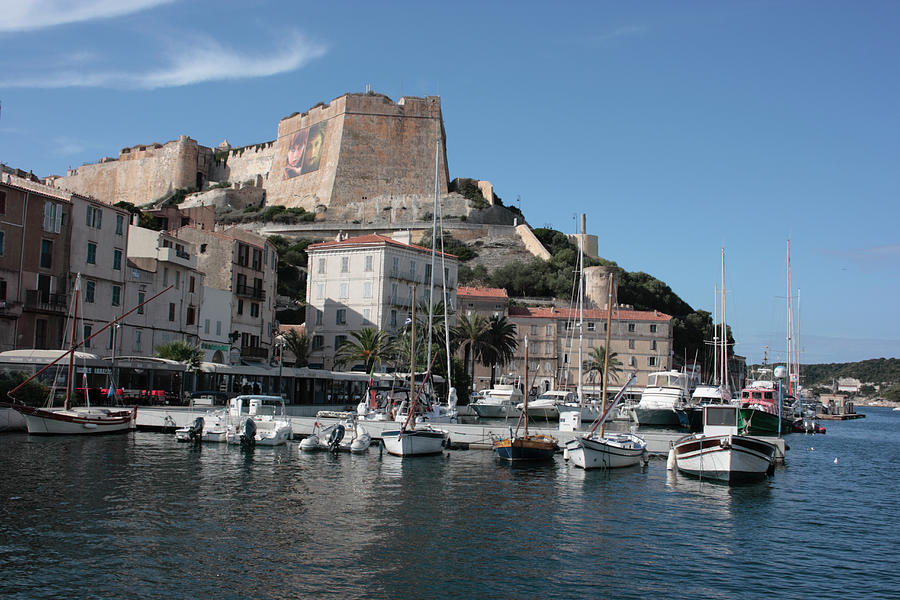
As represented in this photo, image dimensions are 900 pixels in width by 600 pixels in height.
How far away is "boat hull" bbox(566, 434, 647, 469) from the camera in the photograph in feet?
93.9

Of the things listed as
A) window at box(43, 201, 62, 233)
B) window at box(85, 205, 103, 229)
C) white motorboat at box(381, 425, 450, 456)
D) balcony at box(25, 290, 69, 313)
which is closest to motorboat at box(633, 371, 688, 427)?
white motorboat at box(381, 425, 450, 456)

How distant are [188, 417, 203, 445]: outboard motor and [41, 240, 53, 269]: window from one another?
13698mm

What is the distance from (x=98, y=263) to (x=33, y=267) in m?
3.72

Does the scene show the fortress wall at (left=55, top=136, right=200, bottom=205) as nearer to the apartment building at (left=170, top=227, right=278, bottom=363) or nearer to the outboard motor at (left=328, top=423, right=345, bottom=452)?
the apartment building at (left=170, top=227, right=278, bottom=363)

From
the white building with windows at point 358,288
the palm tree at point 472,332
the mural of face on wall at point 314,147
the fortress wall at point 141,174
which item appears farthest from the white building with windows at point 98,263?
the fortress wall at point 141,174

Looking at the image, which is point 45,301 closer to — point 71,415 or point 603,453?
point 71,415

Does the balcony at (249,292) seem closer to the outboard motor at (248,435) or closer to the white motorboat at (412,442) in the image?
the outboard motor at (248,435)

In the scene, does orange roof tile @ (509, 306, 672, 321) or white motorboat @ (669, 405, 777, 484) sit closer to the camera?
white motorboat @ (669, 405, 777, 484)

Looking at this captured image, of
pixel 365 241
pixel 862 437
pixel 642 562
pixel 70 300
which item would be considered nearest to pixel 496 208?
pixel 365 241

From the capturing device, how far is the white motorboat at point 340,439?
32344mm

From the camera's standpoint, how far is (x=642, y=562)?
1655 centimetres

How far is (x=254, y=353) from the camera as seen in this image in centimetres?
5756

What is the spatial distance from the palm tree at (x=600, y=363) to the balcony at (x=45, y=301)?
4410 centimetres

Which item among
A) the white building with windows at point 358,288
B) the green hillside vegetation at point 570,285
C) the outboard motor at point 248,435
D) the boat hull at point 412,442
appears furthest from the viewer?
the green hillside vegetation at point 570,285
